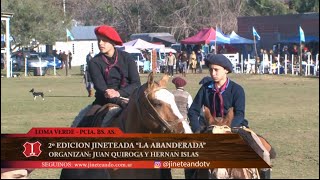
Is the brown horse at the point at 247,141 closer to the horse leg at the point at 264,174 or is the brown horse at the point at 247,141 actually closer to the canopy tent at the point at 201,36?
the horse leg at the point at 264,174

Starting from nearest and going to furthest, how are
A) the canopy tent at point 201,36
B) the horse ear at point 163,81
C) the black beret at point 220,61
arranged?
the horse ear at point 163,81 → the black beret at point 220,61 → the canopy tent at point 201,36

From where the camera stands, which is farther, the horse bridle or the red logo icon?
the horse bridle

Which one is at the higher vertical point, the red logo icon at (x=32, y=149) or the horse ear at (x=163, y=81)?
the horse ear at (x=163, y=81)

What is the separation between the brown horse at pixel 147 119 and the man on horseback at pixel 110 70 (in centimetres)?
80

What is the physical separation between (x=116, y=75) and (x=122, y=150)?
2.06 m

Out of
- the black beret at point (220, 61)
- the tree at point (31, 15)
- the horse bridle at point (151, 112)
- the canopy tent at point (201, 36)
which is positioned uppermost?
the tree at point (31, 15)

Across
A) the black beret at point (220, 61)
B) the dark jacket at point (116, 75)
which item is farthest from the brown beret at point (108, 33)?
the black beret at point (220, 61)

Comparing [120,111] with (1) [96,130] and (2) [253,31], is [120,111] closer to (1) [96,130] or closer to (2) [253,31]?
(1) [96,130]

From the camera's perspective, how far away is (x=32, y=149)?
232 inches

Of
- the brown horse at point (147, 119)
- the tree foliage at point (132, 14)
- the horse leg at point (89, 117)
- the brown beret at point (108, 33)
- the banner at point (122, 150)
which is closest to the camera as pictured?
the banner at point (122, 150)

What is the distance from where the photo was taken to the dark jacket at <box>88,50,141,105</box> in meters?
7.65

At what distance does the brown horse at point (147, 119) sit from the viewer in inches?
239

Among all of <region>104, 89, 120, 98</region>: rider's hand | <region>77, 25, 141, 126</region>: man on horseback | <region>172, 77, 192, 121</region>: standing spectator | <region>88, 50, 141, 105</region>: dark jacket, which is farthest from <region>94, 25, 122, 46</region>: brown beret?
<region>172, 77, 192, 121</region>: standing spectator

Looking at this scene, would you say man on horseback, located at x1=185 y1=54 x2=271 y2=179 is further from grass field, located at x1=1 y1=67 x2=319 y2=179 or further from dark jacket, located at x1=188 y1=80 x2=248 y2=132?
grass field, located at x1=1 y1=67 x2=319 y2=179
